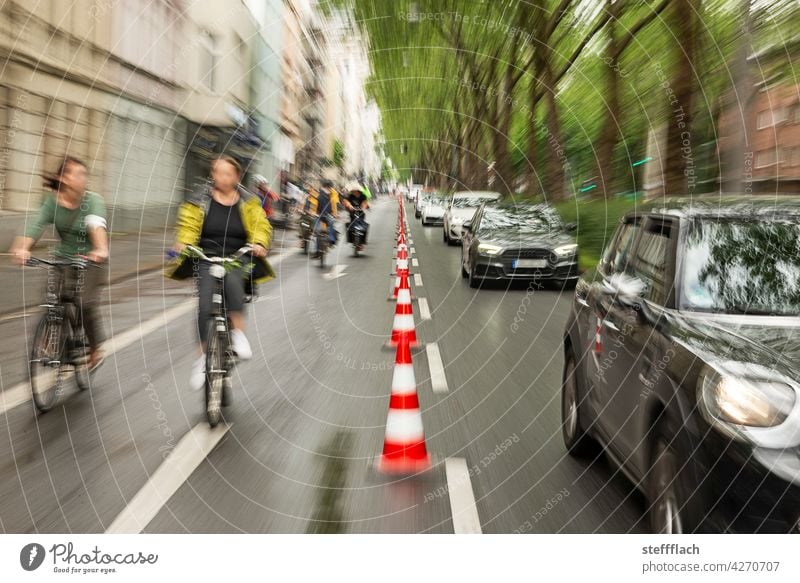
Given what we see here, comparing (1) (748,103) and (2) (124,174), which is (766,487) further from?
(2) (124,174)

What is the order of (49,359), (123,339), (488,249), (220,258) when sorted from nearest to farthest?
1. (220,258)
2. (49,359)
3. (123,339)
4. (488,249)

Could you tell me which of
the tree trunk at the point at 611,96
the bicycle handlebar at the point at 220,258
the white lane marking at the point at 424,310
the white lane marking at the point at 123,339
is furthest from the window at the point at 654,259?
the tree trunk at the point at 611,96

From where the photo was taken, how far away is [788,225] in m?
3.81

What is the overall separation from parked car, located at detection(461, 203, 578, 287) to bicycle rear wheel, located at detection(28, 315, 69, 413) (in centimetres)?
923

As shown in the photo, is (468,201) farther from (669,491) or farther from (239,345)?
(669,491)

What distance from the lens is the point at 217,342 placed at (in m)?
5.88

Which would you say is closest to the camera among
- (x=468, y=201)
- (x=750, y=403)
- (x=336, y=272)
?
(x=750, y=403)

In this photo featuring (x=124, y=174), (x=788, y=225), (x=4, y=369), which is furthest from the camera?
(x=124, y=174)

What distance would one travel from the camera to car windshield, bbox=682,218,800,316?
11.7 ft

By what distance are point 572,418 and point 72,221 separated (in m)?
3.66

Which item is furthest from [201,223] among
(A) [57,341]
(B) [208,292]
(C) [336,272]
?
(C) [336,272]

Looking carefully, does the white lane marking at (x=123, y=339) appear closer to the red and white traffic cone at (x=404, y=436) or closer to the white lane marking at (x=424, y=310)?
the red and white traffic cone at (x=404, y=436)

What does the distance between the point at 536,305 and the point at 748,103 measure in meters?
4.35

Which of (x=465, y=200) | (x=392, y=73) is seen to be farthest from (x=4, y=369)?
(x=392, y=73)
